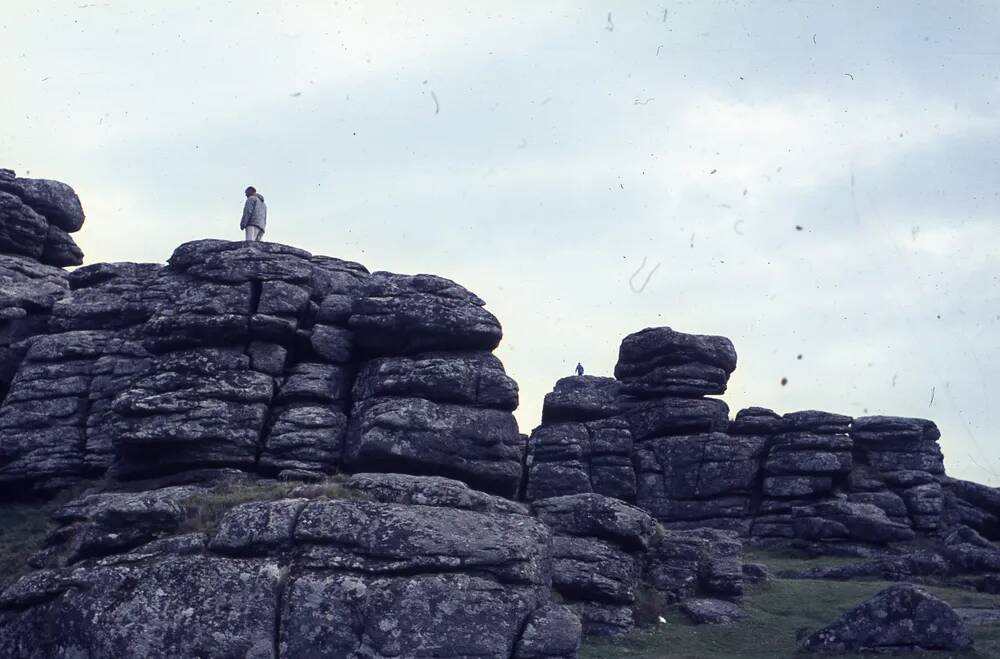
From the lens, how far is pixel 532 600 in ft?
102

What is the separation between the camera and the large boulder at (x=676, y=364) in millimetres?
76688

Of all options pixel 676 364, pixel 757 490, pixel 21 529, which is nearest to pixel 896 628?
pixel 757 490

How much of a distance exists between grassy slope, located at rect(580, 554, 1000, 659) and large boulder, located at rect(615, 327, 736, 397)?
24.2 metres

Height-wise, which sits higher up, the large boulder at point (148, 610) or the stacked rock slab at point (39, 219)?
the stacked rock slab at point (39, 219)

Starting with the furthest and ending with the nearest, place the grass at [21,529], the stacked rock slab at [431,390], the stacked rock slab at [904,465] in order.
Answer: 1. the stacked rock slab at [904,465]
2. the stacked rock slab at [431,390]
3. the grass at [21,529]

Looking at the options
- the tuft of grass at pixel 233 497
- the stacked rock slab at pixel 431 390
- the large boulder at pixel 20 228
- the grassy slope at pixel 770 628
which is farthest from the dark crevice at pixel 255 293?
the large boulder at pixel 20 228

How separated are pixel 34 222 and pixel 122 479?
25.0 meters

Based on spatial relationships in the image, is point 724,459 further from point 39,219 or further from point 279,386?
point 39,219

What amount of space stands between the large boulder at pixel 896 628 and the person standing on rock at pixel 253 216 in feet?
109

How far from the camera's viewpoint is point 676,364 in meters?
77.8

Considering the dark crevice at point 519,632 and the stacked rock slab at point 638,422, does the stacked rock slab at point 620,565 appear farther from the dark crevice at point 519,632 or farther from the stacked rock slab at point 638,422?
the stacked rock slab at point 638,422

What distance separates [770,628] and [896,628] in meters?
7.74

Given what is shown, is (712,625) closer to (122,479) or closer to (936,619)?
(936,619)

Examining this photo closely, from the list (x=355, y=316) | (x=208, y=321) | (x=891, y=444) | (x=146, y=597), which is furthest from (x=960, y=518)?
(x=146, y=597)
